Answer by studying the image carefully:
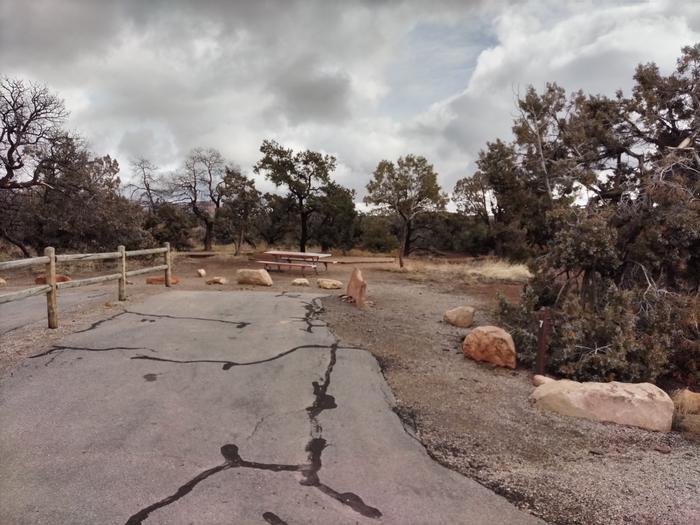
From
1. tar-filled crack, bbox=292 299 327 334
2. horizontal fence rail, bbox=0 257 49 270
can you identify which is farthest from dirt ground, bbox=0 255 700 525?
horizontal fence rail, bbox=0 257 49 270

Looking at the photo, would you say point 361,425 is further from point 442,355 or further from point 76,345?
point 76,345

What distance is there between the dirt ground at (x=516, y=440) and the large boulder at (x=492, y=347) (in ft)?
0.61

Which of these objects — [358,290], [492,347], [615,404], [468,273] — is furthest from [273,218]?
[615,404]

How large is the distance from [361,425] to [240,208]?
72.0ft

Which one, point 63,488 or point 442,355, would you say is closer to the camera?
point 63,488

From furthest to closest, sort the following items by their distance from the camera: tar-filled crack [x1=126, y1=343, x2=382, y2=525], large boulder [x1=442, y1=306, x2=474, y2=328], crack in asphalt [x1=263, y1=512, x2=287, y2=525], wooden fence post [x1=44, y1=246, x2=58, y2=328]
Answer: large boulder [x1=442, y1=306, x2=474, y2=328] < wooden fence post [x1=44, y1=246, x2=58, y2=328] < tar-filled crack [x1=126, y1=343, x2=382, y2=525] < crack in asphalt [x1=263, y1=512, x2=287, y2=525]

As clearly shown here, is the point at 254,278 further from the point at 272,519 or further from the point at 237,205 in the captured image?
the point at 237,205

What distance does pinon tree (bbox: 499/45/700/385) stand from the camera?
21.8 feet

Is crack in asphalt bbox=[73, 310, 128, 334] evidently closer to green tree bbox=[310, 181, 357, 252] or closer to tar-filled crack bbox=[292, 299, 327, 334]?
tar-filled crack bbox=[292, 299, 327, 334]

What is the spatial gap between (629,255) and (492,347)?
4363 mm

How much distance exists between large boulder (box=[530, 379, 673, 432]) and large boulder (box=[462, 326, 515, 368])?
1.58 m

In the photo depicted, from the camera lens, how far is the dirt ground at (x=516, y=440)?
9.71 ft

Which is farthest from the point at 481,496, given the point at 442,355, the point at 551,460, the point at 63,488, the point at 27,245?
the point at 27,245

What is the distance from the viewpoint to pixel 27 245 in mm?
18672
